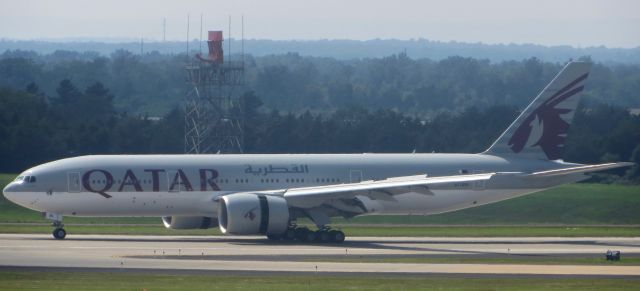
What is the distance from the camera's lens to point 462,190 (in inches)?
2309

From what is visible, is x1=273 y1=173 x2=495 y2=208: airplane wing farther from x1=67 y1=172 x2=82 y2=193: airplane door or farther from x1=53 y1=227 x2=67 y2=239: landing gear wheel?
x1=53 y1=227 x2=67 y2=239: landing gear wheel

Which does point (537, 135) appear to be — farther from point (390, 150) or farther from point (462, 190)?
point (390, 150)

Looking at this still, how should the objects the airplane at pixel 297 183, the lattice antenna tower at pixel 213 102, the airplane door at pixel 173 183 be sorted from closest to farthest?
the airplane at pixel 297 183, the airplane door at pixel 173 183, the lattice antenna tower at pixel 213 102

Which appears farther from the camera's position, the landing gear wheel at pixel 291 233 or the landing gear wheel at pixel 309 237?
the landing gear wheel at pixel 291 233

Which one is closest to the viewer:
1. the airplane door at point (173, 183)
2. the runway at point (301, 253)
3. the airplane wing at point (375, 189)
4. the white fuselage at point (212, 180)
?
the runway at point (301, 253)

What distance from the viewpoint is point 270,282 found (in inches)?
1517

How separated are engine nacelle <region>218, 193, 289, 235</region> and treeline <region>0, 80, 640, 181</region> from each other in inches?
1627

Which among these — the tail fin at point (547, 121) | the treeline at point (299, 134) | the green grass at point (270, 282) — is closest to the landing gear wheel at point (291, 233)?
the tail fin at point (547, 121)

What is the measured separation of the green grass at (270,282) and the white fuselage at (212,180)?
50.3 feet

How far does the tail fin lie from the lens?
6037cm

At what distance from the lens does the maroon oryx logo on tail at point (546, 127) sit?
60.3 meters

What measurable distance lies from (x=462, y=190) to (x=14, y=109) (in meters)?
59.9

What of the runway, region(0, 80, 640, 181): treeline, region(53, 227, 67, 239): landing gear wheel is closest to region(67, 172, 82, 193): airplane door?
region(53, 227, 67, 239): landing gear wheel

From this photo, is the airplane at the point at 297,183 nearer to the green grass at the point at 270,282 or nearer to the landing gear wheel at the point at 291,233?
the landing gear wheel at the point at 291,233
